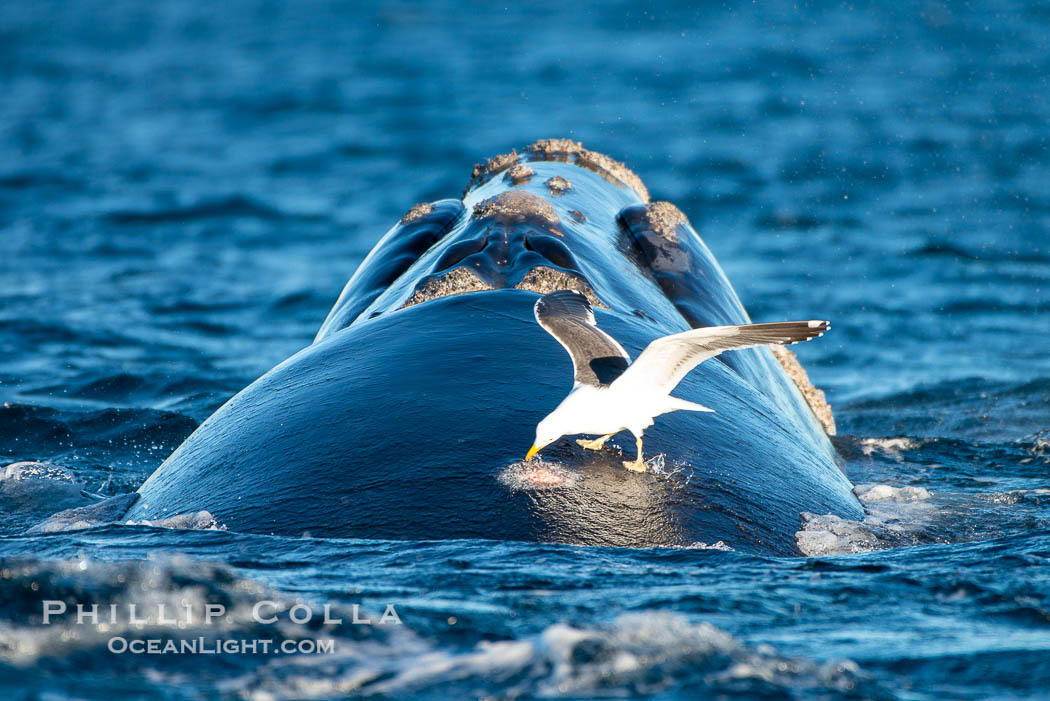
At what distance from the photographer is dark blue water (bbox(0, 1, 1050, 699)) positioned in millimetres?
4129

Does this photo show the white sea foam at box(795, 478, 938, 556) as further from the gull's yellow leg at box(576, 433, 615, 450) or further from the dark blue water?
the gull's yellow leg at box(576, 433, 615, 450)

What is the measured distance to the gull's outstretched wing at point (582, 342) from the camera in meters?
5.31

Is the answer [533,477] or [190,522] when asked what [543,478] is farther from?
[190,522]

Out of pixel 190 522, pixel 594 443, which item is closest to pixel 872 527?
pixel 594 443

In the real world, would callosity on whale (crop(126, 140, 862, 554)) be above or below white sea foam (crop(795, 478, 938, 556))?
above

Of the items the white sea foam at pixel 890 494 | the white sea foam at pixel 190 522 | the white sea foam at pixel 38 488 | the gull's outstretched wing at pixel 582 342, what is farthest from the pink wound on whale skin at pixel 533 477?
the white sea foam at pixel 38 488

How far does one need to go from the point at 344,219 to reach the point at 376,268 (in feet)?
39.1

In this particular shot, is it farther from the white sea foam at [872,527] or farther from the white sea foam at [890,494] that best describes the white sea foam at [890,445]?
the white sea foam at [872,527]

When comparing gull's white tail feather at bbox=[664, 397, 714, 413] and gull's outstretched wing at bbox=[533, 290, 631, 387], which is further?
gull's white tail feather at bbox=[664, 397, 714, 413]

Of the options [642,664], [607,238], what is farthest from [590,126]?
[642,664]

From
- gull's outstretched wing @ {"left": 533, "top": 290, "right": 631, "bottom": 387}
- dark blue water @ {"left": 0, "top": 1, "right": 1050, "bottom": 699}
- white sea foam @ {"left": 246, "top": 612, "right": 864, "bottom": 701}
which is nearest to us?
white sea foam @ {"left": 246, "top": 612, "right": 864, "bottom": 701}

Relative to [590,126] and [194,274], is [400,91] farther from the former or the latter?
[194,274]

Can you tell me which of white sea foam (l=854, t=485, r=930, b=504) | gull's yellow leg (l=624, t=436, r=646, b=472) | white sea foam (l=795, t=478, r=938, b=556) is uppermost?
gull's yellow leg (l=624, t=436, r=646, b=472)

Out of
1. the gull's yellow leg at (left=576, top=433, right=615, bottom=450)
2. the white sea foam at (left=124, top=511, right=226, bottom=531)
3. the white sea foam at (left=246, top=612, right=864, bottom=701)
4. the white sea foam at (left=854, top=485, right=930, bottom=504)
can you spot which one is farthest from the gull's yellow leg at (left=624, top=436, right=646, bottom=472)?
the white sea foam at (left=854, top=485, right=930, bottom=504)
